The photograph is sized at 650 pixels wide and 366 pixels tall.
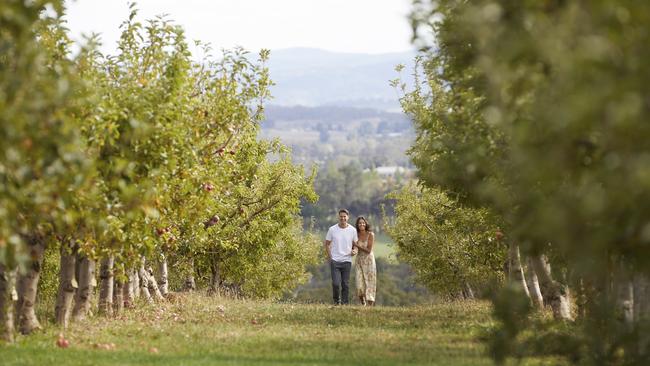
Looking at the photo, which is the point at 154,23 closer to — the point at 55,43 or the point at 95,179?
the point at 55,43

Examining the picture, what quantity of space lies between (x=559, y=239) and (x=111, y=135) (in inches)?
331

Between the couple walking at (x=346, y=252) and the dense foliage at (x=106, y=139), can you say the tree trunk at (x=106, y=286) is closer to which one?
the dense foliage at (x=106, y=139)

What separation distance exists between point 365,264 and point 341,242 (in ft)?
3.57

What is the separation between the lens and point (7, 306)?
45.2 feet

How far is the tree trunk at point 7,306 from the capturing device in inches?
543

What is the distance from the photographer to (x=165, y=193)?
604 inches

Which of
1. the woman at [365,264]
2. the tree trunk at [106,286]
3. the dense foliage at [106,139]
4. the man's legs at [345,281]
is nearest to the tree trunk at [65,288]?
the dense foliage at [106,139]

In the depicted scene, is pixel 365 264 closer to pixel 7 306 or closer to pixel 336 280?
pixel 336 280

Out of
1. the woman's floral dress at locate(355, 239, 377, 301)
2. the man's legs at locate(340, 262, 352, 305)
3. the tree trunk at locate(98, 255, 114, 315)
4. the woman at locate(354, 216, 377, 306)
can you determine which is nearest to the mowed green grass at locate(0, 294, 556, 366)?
the tree trunk at locate(98, 255, 114, 315)

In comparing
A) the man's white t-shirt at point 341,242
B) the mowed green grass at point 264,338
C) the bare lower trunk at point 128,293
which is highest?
the man's white t-shirt at point 341,242

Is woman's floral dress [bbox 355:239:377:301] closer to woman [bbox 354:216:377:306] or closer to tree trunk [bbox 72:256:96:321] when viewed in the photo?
woman [bbox 354:216:377:306]

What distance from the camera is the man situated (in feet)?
82.3

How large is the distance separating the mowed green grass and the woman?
3.79 meters

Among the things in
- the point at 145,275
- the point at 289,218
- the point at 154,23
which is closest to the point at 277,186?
the point at 289,218
